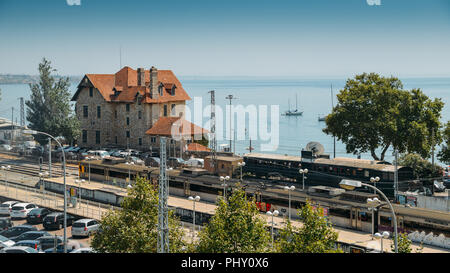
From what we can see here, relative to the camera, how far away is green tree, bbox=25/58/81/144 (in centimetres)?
6281

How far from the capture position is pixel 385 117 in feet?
162

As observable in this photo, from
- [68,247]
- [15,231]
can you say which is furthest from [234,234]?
[15,231]

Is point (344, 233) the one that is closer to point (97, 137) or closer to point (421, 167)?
point (421, 167)

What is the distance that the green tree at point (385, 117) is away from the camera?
160ft

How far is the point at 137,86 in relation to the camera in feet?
212

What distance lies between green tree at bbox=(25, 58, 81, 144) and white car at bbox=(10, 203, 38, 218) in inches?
1037

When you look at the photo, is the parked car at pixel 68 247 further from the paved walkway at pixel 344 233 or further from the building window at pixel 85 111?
the building window at pixel 85 111

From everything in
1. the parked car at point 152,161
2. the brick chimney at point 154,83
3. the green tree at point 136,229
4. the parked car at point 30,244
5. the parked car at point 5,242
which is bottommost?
the parked car at point 5,242

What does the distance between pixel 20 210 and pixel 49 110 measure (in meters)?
30.0

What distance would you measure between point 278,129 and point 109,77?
278 ft

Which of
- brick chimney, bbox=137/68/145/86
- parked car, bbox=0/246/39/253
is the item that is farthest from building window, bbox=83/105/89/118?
parked car, bbox=0/246/39/253

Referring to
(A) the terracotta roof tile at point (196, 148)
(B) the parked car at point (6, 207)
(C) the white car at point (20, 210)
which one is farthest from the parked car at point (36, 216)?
(A) the terracotta roof tile at point (196, 148)

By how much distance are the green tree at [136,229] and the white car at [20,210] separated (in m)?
13.3
